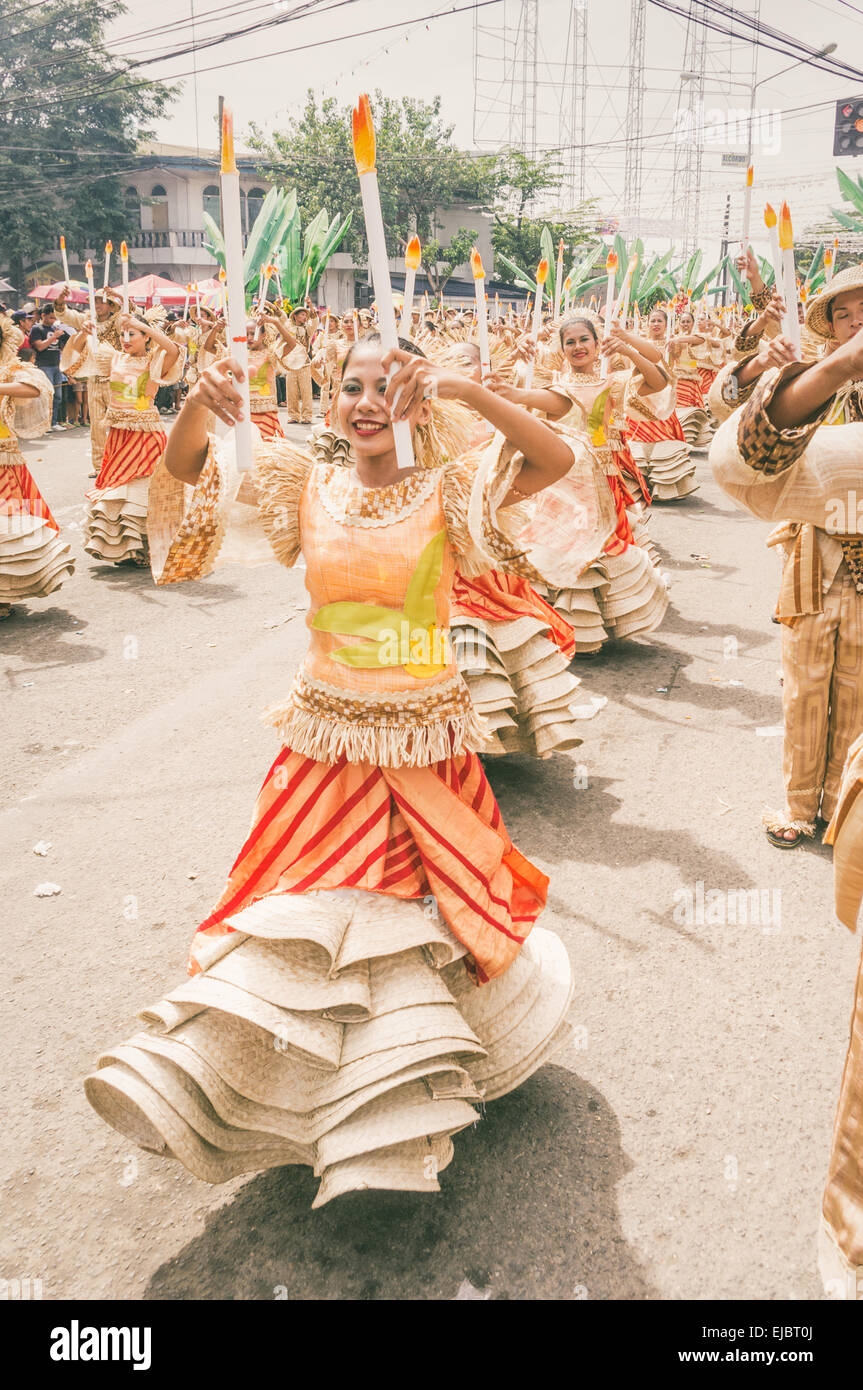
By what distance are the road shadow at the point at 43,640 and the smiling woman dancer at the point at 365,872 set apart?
4251 mm

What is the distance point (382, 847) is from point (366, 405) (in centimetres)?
106

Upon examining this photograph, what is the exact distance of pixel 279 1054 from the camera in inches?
92.6

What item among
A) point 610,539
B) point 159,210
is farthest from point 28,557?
point 159,210

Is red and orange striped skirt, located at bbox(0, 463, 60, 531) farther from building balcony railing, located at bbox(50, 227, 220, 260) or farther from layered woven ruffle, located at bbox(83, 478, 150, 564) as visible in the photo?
building balcony railing, located at bbox(50, 227, 220, 260)

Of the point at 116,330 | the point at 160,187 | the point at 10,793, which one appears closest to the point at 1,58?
the point at 160,187

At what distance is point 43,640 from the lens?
7293 mm

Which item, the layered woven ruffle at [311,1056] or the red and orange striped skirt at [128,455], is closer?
the layered woven ruffle at [311,1056]

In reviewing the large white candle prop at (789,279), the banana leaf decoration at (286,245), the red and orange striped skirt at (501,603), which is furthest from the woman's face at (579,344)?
the banana leaf decoration at (286,245)

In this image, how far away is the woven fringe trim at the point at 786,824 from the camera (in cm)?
449

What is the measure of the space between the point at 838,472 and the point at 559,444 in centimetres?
65

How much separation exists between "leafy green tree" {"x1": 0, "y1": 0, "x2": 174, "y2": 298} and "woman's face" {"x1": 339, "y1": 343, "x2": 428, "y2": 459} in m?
33.0

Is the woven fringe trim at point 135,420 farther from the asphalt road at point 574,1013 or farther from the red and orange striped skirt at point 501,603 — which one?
the red and orange striped skirt at point 501,603

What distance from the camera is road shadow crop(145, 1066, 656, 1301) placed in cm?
232

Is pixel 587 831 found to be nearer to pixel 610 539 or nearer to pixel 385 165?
pixel 610 539
